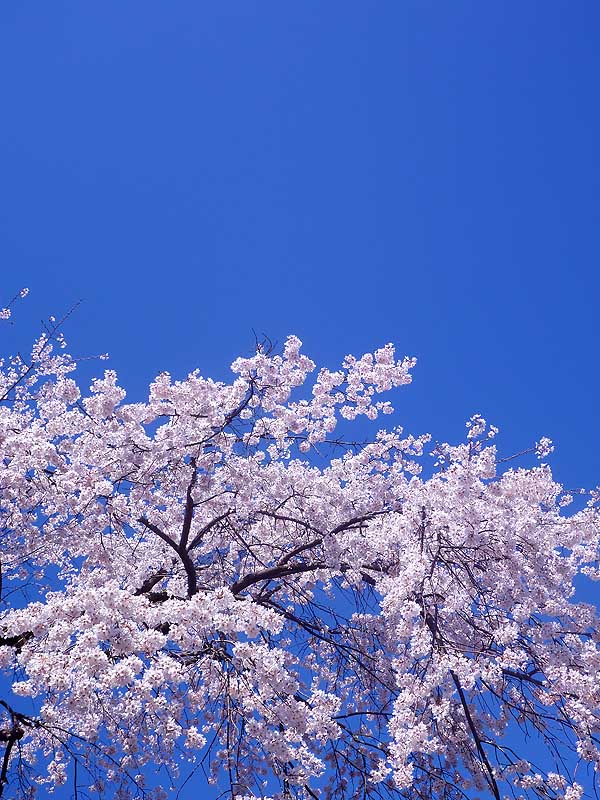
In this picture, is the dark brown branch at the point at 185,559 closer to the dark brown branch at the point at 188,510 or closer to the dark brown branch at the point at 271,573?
the dark brown branch at the point at 188,510

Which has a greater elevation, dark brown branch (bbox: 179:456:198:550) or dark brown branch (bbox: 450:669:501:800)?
dark brown branch (bbox: 179:456:198:550)

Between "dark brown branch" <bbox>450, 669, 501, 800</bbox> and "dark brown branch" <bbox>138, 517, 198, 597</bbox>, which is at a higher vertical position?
"dark brown branch" <bbox>138, 517, 198, 597</bbox>

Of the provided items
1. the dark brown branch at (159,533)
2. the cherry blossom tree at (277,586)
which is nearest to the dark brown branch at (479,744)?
the cherry blossom tree at (277,586)

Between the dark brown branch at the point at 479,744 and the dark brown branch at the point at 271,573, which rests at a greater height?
the dark brown branch at the point at 271,573

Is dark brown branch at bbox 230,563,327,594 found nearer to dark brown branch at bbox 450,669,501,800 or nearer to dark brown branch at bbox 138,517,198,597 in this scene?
dark brown branch at bbox 138,517,198,597

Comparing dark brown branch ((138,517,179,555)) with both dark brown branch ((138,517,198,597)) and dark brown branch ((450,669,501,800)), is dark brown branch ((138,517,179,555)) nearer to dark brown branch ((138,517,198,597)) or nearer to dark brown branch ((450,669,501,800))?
dark brown branch ((138,517,198,597))

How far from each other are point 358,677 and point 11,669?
5.21 m

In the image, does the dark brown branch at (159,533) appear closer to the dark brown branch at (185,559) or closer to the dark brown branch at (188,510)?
the dark brown branch at (185,559)

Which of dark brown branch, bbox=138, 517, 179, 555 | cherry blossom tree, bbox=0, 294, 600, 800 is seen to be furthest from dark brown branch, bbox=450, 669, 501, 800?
dark brown branch, bbox=138, 517, 179, 555

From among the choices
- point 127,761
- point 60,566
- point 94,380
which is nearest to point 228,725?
point 127,761

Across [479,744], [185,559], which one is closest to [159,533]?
[185,559]

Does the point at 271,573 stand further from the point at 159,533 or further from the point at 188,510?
the point at 159,533

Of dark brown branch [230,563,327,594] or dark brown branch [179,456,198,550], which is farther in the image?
dark brown branch [230,563,327,594]

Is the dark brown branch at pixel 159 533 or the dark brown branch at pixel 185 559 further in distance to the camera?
the dark brown branch at pixel 159 533
